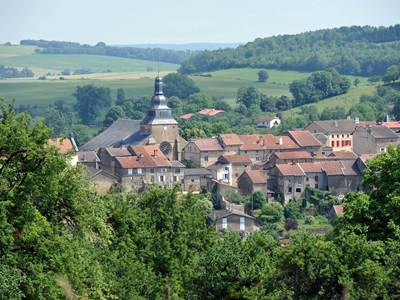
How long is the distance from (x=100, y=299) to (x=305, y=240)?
4.16 m

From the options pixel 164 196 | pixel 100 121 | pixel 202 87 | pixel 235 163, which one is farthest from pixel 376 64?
pixel 164 196

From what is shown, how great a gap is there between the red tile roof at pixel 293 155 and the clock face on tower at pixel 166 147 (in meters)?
7.22

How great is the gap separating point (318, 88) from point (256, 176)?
173 ft

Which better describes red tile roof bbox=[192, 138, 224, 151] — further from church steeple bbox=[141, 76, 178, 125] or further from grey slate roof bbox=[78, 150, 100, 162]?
grey slate roof bbox=[78, 150, 100, 162]

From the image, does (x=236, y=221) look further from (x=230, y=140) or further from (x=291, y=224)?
(x=230, y=140)

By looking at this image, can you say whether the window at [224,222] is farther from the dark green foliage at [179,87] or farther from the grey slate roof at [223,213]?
the dark green foliage at [179,87]

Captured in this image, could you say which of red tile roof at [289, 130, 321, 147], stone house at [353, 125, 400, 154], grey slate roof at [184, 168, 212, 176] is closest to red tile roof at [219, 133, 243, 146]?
red tile roof at [289, 130, 321, 147]

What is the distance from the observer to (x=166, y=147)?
85.4 metres

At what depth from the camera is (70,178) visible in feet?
64.3

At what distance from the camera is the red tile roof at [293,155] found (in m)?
83.3

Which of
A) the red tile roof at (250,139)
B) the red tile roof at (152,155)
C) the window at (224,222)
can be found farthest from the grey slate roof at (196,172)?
the window at (224,222)

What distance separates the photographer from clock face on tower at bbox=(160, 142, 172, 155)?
8493 cm

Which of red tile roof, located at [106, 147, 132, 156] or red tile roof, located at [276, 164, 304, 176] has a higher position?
red tile roof, located at [106, 147, 132, 156]

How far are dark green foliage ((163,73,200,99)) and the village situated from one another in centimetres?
4884
